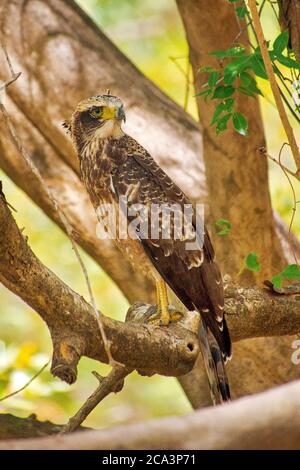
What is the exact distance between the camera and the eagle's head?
480cm

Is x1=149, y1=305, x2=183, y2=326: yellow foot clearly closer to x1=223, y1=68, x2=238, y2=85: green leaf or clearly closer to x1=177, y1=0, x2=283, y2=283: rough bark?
x1=177, y1=0, x2=283, y2=283: rough bark

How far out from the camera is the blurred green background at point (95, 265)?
938cm

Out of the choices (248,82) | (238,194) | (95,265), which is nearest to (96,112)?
(248,82)

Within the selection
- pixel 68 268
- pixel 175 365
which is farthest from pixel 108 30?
pixel 175 365

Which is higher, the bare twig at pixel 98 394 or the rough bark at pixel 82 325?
the rough bark at pixel 82 325

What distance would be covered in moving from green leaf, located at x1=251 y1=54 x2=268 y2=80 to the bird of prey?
0.80 meters

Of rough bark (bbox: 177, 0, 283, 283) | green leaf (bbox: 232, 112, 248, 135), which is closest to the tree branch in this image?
green leaf (bbox: 232, 112, 248, 135)

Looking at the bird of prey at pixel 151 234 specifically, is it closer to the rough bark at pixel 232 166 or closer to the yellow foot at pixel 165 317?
the yellow foot at pixel 165 317

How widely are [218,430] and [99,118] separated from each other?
9.94ft

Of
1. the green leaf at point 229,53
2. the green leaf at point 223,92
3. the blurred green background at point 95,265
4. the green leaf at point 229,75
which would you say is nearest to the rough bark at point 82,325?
the green leaf at point 223,92

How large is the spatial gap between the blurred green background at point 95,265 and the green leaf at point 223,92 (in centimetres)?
386

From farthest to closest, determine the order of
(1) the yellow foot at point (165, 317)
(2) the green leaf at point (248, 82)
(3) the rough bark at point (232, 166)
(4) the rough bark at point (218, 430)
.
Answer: (3) the rough bark at point (232, 166)
(1) the yellow foot at point (165, 317)
(2) the green leaf at point (248, 82)
(4) the rough bark at point (218, 430)

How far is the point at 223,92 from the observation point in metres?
4.45

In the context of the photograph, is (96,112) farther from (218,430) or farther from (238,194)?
(218,430)
